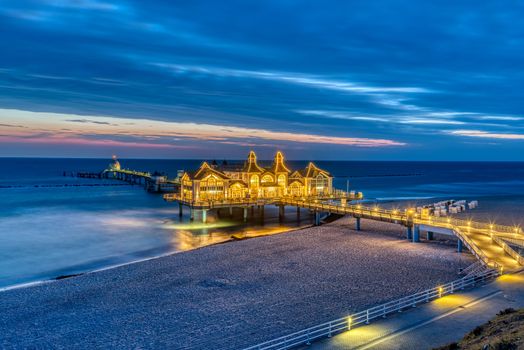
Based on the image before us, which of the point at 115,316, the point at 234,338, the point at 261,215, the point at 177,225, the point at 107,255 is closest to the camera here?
the point at 234,338

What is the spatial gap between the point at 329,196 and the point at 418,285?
37.1 m

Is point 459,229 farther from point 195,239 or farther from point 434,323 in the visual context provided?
point 195,239

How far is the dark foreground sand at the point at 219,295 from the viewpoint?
18328 millimetres

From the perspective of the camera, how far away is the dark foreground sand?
1833 cm

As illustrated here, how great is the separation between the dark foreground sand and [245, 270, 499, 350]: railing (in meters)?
1.06

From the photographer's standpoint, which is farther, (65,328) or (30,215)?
(30,215)

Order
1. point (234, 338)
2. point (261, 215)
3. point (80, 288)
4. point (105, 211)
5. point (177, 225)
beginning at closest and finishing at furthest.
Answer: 1. point (234, 338)
2. point (80, 288)
3. point (177, 225)
4. point (261, 215)
5. point (105, 211)

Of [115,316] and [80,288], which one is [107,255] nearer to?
[80,288]

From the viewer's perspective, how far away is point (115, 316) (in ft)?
67.6

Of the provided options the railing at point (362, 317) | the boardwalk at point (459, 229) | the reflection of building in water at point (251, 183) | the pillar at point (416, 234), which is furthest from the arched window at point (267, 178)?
the railing at point (362, 317)

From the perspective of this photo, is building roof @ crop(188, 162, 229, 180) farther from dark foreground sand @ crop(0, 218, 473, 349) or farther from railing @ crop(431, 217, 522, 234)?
railing @ crop(431, 217, 522, 234)

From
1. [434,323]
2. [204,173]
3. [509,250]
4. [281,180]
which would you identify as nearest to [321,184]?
[281,180]

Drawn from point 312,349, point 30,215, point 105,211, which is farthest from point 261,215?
point 312,349

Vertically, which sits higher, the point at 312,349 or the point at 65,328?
the point at 312,349
